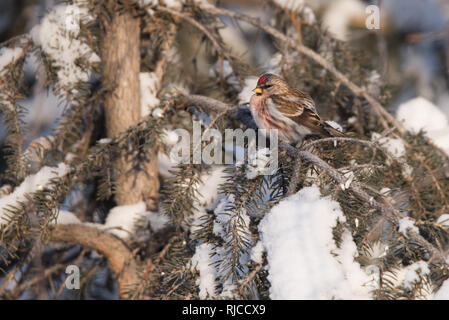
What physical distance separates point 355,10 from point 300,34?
82cm

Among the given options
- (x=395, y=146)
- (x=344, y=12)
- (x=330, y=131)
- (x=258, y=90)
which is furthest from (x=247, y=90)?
(x=344, y=12)

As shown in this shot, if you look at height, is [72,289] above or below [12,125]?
below

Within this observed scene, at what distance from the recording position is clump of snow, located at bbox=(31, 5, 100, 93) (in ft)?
4.60

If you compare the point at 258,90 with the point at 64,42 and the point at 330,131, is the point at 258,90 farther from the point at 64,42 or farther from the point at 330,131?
the point at 64,42

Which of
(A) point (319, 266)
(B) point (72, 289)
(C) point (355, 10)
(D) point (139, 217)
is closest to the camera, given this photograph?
(A) point (319, 266)

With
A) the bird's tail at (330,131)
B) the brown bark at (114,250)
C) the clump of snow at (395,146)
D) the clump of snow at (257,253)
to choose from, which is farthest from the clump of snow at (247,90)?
the clump of snow at (257,253)

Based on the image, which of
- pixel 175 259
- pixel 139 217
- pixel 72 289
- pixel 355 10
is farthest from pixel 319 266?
pixel 355 10

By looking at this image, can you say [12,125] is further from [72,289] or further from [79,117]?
[72,289]

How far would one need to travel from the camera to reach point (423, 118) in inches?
65.1

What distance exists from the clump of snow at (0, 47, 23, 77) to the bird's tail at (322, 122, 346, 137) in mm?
942

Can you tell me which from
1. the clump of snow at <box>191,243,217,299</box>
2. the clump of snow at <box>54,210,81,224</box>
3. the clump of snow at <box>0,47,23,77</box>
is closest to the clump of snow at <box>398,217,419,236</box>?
the clump of snow at <box>191,243,217,299</box>

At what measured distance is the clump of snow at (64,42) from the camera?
140 centimetres

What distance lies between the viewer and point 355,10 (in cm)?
240

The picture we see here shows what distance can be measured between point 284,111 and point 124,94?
55 cm
